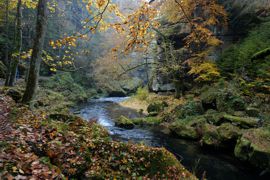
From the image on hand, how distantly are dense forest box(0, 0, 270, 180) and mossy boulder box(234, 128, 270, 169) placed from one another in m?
0.04

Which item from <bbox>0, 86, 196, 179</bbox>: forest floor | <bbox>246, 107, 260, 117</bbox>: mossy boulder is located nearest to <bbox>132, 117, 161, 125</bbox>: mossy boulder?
<bbox>246, 107, 260, 117</bbox>: mossy boulder

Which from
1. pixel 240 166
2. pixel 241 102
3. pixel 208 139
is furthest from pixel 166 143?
pixel 241 102

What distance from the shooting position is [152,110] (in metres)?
17.2

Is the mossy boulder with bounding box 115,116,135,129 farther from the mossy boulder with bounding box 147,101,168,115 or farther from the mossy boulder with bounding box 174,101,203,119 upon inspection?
the mossy boulder with bounding box 147,101,168,115

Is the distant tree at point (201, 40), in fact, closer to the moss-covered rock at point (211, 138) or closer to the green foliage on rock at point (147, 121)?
the green foliage on rock at point (147, 121)

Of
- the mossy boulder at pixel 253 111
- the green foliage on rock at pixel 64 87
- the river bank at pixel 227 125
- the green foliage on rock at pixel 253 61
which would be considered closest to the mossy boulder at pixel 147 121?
the river bank at pixel 227 125

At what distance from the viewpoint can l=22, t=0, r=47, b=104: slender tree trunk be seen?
622cm

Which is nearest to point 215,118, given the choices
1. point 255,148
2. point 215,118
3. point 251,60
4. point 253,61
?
point 215,118

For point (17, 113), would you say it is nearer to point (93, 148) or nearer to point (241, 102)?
point (93, 148)

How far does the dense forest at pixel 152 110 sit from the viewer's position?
4078 mm

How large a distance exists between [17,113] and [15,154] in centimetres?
296

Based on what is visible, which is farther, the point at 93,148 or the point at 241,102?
the point at 241,102

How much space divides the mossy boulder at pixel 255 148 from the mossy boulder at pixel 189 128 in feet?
8.73

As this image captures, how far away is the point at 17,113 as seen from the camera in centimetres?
580
